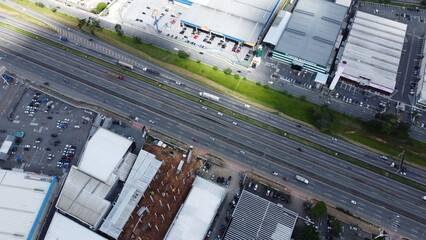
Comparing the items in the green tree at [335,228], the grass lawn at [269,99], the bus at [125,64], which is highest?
the grass lawn at [269,99]

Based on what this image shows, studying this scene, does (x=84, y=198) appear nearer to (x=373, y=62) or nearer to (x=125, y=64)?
(x=125, y=64)

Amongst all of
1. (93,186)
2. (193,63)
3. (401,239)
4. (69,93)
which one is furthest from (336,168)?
(69,93)

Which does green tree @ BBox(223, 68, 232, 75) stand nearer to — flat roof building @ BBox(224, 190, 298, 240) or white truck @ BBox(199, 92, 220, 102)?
white truck @ BBox(199, 92, 220, 102)

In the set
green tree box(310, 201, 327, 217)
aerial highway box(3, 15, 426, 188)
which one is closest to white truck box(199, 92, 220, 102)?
aerial highway box(3, 15, 426, 188)

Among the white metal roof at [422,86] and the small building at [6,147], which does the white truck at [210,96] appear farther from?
the white metal roof at [422,86]

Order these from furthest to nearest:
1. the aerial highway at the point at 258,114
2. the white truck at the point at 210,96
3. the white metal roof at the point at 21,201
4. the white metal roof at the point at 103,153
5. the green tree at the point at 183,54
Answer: the green tree at the point at 183,54 < the white truck at the point at 210,96 < the aerial highway at the point at 258,114 < the white metal roof at the point at 103,153 < the white metal roof at the point at 21,201

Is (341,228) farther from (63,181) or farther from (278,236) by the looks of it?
(63,181)

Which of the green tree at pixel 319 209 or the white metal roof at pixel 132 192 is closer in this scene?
the white metal roof at pixel 132 192

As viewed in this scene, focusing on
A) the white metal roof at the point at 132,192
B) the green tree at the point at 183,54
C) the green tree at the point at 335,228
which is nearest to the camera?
the white metal roof at the point at 132,192

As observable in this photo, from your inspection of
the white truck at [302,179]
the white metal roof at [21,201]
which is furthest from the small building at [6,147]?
the white truck at [302,179]
